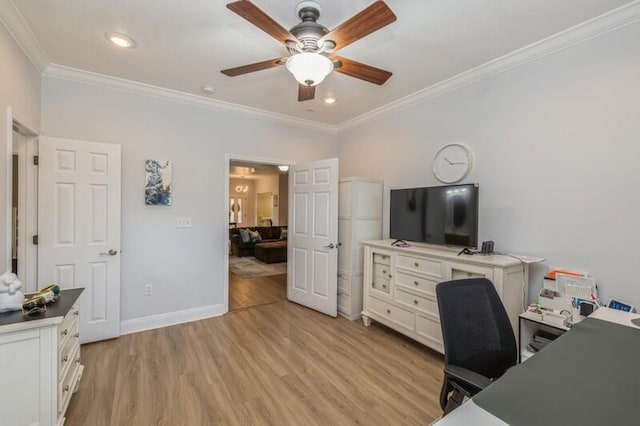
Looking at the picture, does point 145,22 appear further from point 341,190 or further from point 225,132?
point 341,190

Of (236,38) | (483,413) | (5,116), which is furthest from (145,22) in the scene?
(483,413)

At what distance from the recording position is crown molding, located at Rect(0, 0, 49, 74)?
1923mm

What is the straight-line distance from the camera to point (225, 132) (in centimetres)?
374

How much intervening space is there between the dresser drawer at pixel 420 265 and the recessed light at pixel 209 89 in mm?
2722

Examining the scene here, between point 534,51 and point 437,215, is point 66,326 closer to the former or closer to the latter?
point 437,215

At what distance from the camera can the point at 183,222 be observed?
349 cm

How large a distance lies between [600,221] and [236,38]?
3029 mm

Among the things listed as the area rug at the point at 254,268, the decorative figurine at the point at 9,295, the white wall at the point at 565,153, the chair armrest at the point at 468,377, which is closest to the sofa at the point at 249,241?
the area rug at the point at 254,268

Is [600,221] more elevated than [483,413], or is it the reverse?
[600,221]

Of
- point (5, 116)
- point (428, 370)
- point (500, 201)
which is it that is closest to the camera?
point (5, 116)

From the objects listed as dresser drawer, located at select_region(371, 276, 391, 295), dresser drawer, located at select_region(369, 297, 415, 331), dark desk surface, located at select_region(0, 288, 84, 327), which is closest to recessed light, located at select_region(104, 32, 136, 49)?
dark desk surface, located at select_region(0, 288, 84, 327)

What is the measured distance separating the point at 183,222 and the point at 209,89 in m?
1.56

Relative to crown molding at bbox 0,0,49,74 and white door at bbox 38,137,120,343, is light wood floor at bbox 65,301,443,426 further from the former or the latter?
crown molding at bbox 0,0,49,74

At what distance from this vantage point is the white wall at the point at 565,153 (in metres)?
1.98
